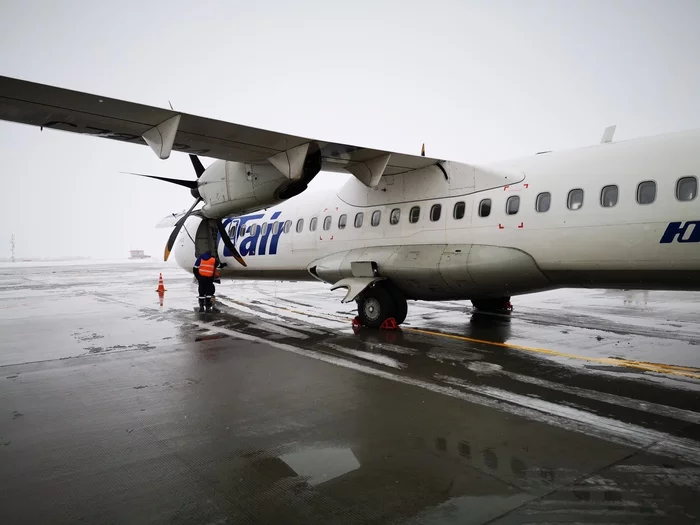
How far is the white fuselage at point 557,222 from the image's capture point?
23.9 ft

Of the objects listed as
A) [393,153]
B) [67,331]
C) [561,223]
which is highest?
[393,153]

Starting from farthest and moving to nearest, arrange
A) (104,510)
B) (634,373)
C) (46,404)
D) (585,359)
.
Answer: (585,359) < (634,373) < (46,404) < (104,510)

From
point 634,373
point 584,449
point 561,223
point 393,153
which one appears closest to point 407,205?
point 393,153

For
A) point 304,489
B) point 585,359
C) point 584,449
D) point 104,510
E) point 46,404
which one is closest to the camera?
point 104,510

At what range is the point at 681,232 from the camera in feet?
23.1

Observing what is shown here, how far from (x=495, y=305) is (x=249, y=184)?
24.4ft

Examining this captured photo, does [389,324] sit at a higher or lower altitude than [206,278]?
lower

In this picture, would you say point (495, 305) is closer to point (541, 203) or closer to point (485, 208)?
point (485, 208)

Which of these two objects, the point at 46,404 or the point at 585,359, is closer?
the point at 46,404

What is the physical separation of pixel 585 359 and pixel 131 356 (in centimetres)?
772

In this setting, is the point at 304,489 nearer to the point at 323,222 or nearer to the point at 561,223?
the point at 561,223

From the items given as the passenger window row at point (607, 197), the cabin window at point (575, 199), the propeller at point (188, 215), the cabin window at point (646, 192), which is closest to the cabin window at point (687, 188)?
the passenger window row at point (607, 197)

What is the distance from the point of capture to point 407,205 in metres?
10.8

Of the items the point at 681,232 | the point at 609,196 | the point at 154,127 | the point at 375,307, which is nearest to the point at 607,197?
the point at 609,196
